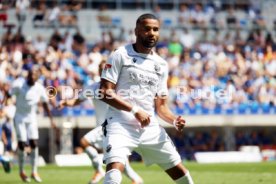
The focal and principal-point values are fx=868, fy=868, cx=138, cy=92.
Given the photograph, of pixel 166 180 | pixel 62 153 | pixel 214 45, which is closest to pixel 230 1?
pixel 214 45

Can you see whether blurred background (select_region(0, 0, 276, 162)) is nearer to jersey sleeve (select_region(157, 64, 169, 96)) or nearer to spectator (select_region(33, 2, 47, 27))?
spectator (select_region(33, 2, 47, 27))

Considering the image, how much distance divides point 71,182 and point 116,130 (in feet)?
24.7

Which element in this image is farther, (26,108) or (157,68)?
(26,108)

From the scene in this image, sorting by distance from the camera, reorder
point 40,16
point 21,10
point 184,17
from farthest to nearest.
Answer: point 184,17 → point 40,16 → point 21,10

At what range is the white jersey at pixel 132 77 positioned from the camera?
9805 mm

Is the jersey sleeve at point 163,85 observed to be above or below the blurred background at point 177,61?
above

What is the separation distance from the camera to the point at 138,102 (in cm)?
995

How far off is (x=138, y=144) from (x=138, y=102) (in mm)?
489

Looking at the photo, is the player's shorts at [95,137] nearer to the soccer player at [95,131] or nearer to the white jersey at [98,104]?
the soccer player at [95,131]

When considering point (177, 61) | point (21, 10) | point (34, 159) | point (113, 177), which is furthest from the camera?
point (21, 10)

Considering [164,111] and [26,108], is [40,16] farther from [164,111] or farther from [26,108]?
[164,111]

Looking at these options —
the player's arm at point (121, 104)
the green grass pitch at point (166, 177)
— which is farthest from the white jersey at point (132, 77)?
the green grass pitch at point (166, 177)

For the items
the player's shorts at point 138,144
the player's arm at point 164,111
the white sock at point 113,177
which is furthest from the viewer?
the player's arm at point 164,111

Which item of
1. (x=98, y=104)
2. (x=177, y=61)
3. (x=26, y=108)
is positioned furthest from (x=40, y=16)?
(x=98, y=104)
